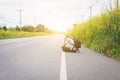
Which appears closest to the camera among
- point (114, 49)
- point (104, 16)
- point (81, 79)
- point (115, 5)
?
point (81, 79)

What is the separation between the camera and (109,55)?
1593 centimetres

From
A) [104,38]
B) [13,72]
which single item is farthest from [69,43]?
[13,72]

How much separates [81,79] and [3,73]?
240 cm

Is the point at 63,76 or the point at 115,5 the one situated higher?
the point at 115,5

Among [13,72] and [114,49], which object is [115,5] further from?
[13,72]

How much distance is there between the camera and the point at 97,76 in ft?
28.6

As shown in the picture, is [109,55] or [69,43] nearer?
[109,55]

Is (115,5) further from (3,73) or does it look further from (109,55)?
(3,73)

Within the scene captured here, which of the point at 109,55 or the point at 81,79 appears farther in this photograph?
the point at 109,55

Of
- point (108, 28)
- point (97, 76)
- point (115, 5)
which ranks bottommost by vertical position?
point (97, 76)

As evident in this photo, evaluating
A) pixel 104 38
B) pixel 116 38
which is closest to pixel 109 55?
pixel 116 38

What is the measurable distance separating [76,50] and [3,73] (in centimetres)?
1075

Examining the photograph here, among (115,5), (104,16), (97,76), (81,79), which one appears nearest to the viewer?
(81,79)

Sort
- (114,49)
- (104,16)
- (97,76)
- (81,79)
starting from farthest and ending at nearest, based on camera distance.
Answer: (104,16)
(114,49)
(97,76)
(81,79)
